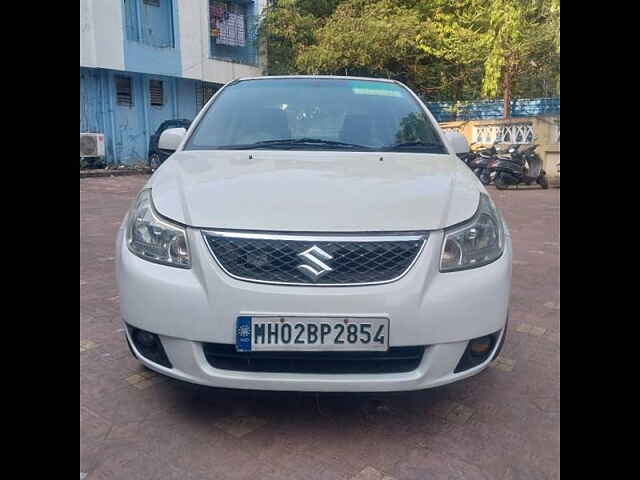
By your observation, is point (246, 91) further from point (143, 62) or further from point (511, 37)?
point (143, 62)

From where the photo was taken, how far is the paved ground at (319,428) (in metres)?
1.87

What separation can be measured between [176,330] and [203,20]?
18.0 m

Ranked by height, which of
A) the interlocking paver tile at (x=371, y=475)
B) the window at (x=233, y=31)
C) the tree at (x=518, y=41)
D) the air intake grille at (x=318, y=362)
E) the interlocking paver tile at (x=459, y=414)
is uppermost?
the window at (x=233, y=31)

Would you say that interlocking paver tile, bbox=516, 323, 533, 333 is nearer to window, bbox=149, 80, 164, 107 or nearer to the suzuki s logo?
the suzuki s logo

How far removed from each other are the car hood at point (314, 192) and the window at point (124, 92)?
15.0 m

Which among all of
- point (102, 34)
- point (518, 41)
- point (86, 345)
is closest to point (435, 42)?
point (518, 41)

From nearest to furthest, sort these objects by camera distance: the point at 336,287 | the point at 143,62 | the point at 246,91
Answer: the point at 336,287
the point at 246,91
the point at 143,62

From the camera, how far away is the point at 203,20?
1788cm

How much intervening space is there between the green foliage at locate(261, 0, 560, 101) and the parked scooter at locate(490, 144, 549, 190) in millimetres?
2259

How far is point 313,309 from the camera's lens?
5.87 feet

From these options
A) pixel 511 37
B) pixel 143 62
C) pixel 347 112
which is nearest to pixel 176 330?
pixel 347 112

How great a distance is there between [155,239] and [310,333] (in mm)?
696

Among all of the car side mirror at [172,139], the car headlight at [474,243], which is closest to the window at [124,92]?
the car side mirror at [172,139]

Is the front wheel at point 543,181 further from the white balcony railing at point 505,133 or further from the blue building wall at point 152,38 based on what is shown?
the blue building wall at point 152,38
